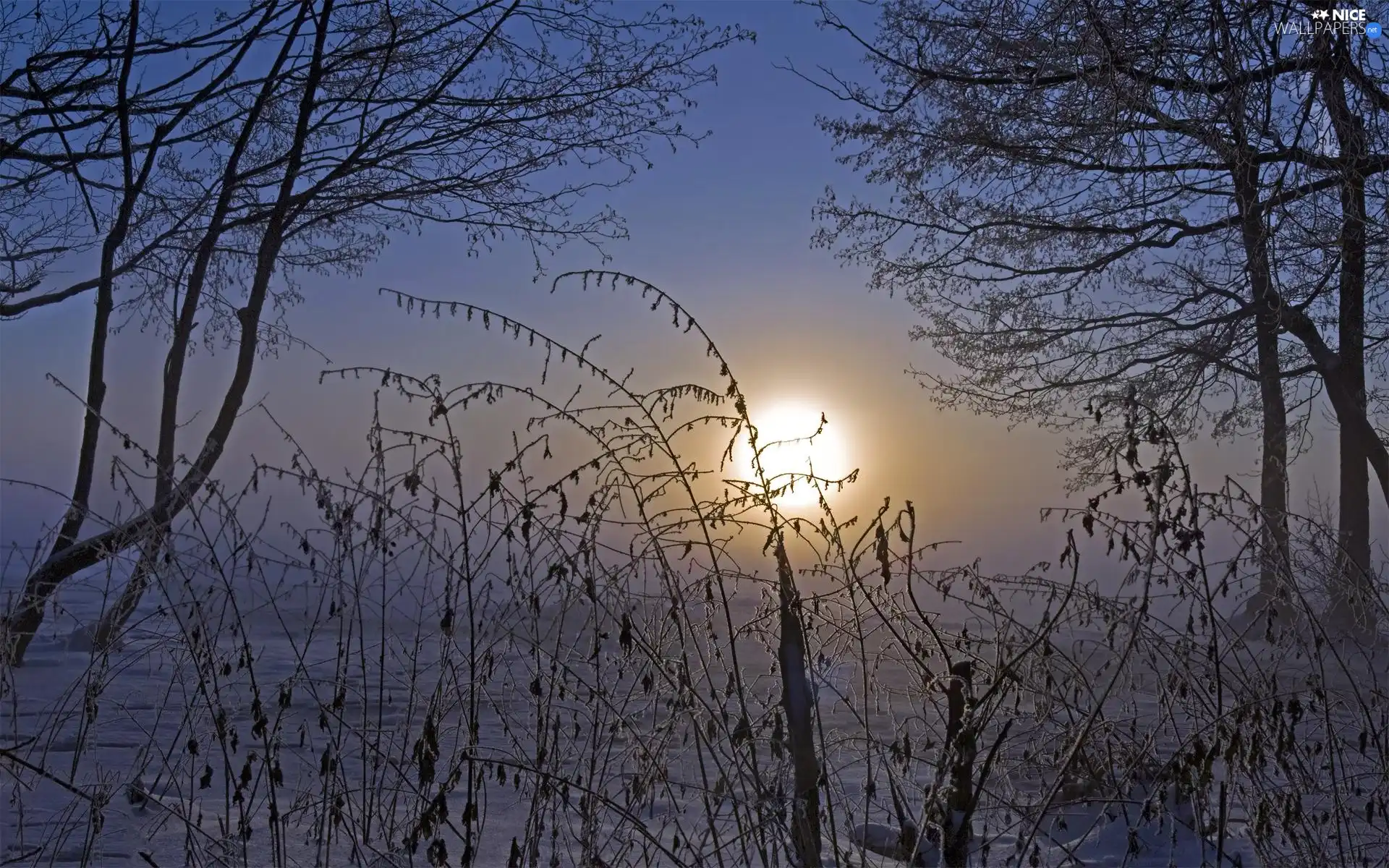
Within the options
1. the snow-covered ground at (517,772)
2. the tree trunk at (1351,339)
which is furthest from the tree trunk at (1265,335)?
the snow-covered ground at (517,772)

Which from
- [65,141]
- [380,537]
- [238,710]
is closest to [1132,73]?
[380,537]

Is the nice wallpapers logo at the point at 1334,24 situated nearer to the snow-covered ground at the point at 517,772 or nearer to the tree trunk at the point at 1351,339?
the tree trunk at the point at 1351,339

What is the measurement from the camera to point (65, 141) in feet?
25.8

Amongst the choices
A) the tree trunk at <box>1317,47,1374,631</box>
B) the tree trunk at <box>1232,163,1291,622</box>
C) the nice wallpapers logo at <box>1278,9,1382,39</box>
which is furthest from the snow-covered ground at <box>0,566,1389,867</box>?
the nice wallpapers logo at <box>1278,9,1382,39</box>

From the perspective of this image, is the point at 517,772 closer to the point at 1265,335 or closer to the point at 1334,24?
the point at 1334,24

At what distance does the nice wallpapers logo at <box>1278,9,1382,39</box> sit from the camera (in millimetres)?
5945

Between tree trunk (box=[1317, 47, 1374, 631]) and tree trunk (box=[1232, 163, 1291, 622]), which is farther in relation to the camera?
tree trunk (box=[1232, 163, 1291, 622])

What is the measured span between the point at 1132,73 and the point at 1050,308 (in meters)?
5.92

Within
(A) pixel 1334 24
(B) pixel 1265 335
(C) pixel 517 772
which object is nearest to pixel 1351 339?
(B) pixel 1265 335

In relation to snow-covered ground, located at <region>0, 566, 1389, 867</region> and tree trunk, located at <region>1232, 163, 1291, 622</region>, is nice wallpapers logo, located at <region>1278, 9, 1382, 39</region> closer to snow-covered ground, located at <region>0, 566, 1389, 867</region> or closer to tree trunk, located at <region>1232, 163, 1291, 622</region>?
tree trunk, located at <region>1232, 163, 1291, 622</region>

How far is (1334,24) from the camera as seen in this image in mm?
6008

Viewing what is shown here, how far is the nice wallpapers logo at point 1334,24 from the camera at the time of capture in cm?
595

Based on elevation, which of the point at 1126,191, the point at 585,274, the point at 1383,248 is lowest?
the point at 585,274

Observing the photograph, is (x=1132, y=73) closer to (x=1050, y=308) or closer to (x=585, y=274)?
(x=585, y=274)
